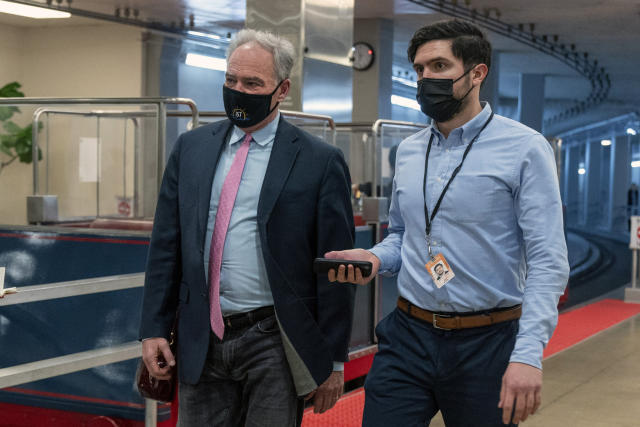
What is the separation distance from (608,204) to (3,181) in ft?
92.7

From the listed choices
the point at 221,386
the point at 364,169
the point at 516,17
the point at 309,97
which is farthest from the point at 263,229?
the point at 516,17

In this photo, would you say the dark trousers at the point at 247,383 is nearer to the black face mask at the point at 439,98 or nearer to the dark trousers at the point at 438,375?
the dark trousers at the point at 438,375

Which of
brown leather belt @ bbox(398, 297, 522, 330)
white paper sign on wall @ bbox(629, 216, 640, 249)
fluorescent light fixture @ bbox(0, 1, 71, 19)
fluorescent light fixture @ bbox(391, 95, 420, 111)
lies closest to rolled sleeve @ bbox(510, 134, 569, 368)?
brown leather belt @ bbox(398, 297, 522, 330)

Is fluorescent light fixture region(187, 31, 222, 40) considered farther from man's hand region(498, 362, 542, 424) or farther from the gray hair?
man's hand region(498, 362, 542, 424)

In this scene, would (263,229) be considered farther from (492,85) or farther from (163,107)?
(492,85)

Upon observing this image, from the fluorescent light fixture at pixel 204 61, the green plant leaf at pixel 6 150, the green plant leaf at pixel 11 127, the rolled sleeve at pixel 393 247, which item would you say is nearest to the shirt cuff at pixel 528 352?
the rolled sleeve at pixel 393 247

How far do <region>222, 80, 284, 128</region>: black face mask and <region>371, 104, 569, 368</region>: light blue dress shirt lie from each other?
0.47 m

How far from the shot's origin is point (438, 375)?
6.97ft

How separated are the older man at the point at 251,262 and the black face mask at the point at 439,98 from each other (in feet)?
1.09

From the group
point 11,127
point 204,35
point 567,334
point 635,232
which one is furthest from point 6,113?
point 204,35

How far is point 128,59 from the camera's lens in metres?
14.2

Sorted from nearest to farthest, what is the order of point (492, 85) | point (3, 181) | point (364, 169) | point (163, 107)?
1. point (163, 107)
2. point (3, 181)
3. point (364, 169)
4. point (492, 85)

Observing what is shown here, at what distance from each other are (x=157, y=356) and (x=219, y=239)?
391mm

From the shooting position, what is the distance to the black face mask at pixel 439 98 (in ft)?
7.16
